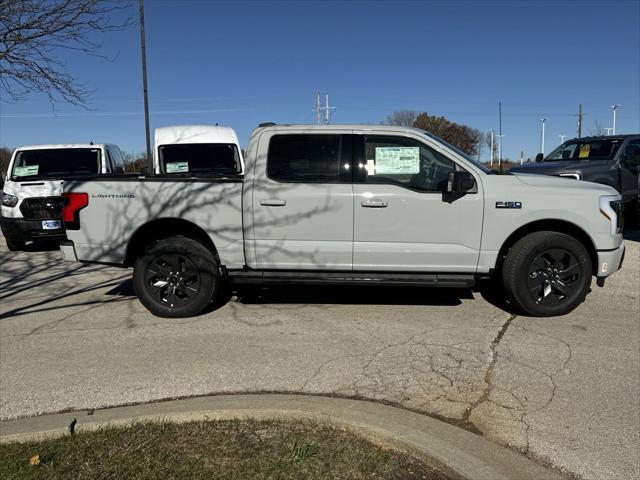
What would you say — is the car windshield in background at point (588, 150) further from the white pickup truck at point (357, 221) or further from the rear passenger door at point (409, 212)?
the rear passenger door at point (409, 212)

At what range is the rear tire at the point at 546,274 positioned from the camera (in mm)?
5188

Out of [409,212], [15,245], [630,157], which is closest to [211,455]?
[409,212]

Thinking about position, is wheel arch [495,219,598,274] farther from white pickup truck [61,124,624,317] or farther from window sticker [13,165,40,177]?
window sticker [13,165,40,177]

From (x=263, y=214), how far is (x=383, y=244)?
1.28 m

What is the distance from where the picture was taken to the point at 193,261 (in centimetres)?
540

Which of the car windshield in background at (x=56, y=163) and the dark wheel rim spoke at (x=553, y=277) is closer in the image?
the dark wheel rim spoke at (x=553, y=277)

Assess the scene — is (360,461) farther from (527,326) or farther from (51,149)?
(51,149)

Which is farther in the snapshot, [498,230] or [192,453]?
[498,230]

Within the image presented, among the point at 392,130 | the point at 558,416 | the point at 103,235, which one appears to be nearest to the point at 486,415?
the point at 558,416

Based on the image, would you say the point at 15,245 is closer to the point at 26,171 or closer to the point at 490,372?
the point at 26,171

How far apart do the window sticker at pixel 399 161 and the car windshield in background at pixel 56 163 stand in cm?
768

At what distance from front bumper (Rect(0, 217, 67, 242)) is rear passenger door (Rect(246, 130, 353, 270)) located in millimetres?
6112

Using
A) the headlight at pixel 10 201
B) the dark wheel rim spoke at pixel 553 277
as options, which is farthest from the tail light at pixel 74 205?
the headlight at pixel 10 201

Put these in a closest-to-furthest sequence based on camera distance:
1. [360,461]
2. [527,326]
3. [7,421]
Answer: [360,461]
[7,421]
[527,326]
